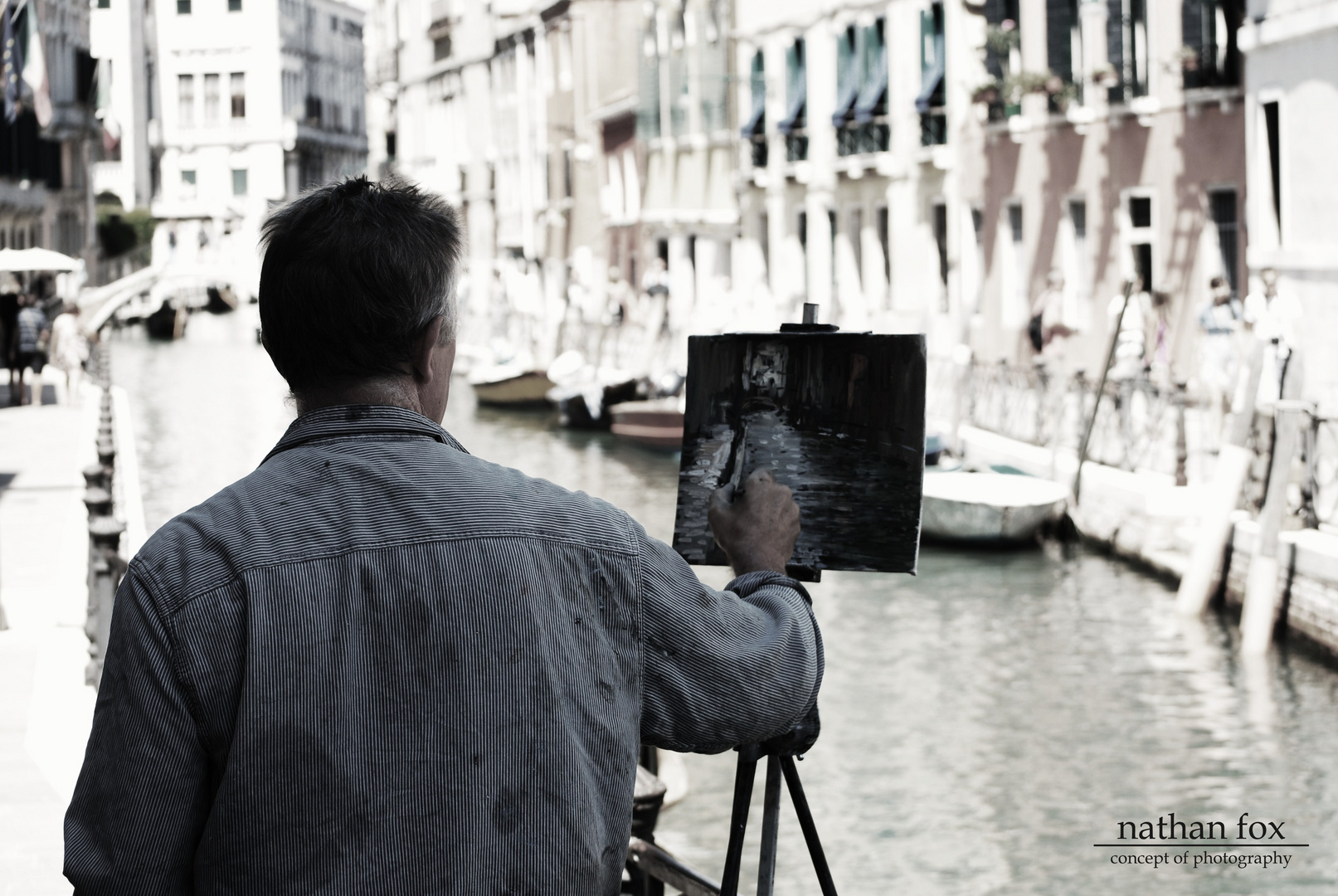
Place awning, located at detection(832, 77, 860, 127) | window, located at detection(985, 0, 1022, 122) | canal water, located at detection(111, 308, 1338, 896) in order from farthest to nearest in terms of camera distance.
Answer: awning, located at detection(832, 77, 860, 127) → window, located at detection(985, 0, 1022, 122) → canal water, located at detection(111, 308, 1338, 896)

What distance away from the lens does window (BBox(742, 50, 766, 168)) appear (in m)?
34.7

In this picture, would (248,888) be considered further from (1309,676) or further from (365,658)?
(1309,676)

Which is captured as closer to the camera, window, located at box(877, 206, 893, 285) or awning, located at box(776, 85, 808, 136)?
window, located at box(877, 206, 893, 285)

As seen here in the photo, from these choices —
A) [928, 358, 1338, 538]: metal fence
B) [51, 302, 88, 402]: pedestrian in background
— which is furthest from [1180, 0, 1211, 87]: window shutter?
[51, 302, 88, 402]: pedestrian in background

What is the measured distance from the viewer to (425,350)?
2.24m

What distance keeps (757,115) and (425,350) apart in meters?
33.1

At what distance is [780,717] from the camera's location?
7.57 feet

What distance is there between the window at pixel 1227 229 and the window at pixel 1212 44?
3.88ft

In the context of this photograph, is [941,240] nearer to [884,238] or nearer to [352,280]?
[884,238]

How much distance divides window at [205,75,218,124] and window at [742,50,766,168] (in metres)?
49.2

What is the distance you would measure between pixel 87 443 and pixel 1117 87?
11934 millimetres

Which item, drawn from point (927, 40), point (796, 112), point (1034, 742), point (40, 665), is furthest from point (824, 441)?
point (796, 112)

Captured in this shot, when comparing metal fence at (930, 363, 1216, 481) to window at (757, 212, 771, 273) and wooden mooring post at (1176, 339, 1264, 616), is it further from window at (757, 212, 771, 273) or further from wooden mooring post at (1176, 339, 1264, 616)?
window at (757, 212, 771, 273)

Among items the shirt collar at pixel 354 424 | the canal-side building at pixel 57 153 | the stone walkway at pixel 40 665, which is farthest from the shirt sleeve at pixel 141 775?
the canal-side building at pixel 57 153
